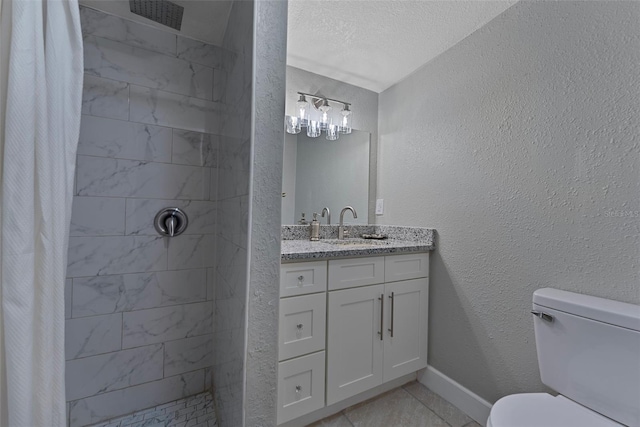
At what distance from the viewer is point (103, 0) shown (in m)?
1.31

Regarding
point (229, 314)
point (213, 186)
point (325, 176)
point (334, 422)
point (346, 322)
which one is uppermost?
point (325, 176)

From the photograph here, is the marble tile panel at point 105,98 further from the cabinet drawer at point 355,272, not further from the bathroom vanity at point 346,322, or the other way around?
the cabinet drawer at point 355,272

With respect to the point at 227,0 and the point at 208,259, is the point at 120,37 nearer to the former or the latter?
the point at 227,0

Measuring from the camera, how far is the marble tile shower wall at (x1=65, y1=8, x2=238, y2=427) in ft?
4.38

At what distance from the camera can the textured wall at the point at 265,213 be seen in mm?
891

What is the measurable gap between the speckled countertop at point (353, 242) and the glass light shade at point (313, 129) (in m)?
0.66

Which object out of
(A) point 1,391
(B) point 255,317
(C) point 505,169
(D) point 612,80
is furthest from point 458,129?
(A) point 1,391

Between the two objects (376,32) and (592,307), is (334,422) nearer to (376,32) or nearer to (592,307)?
(592,307)

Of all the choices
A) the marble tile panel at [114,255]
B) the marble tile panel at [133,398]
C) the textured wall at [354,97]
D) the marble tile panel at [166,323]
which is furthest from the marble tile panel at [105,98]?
the marble tile panel at [133,398]

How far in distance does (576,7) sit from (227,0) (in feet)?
4.97

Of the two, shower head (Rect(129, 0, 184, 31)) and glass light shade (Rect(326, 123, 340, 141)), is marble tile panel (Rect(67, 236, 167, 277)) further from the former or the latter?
glass light shade (Rect(326, 123, 340, 141))

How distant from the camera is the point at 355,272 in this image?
1.42 m

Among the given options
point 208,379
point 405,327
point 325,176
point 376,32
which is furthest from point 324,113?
point 208,379

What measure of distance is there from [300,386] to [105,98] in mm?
1691
